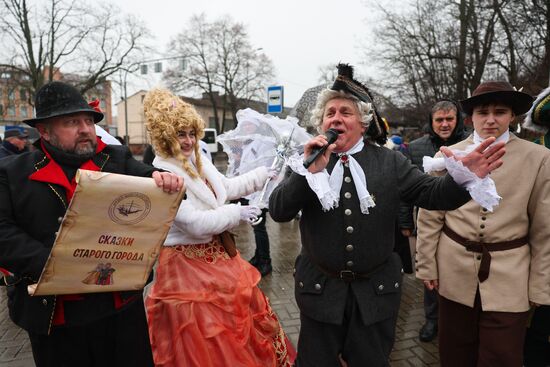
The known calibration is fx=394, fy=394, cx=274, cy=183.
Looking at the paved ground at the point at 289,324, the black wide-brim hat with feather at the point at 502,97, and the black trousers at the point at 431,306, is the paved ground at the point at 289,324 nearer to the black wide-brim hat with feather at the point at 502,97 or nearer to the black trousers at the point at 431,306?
the black trousers at the point at 431,306

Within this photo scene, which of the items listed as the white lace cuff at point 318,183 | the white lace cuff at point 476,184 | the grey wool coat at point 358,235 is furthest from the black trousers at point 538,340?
the white lace cuff at point 318,183

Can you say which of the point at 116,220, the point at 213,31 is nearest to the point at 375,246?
the point at 116,220

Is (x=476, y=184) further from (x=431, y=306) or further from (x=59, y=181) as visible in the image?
(x=431, y=306)

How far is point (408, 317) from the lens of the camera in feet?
13.2

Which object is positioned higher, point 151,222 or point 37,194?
point 37,194

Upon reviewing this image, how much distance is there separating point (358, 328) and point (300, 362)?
0.40m

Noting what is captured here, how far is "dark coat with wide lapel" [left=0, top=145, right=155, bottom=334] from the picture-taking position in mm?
1827

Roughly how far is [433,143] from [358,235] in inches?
96.3

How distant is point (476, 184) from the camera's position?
1.81m

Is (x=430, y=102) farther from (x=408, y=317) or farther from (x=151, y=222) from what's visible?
(x=151, y=222)

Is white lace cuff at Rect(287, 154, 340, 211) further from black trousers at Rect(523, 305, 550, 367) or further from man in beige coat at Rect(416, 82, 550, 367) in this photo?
black trousers at Rect(523, 305, 550, 367)

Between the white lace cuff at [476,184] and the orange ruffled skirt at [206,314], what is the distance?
1.61 m

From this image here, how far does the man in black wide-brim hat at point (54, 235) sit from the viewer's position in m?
1.91

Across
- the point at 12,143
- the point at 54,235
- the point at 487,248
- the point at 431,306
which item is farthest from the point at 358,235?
the point at 12,143
